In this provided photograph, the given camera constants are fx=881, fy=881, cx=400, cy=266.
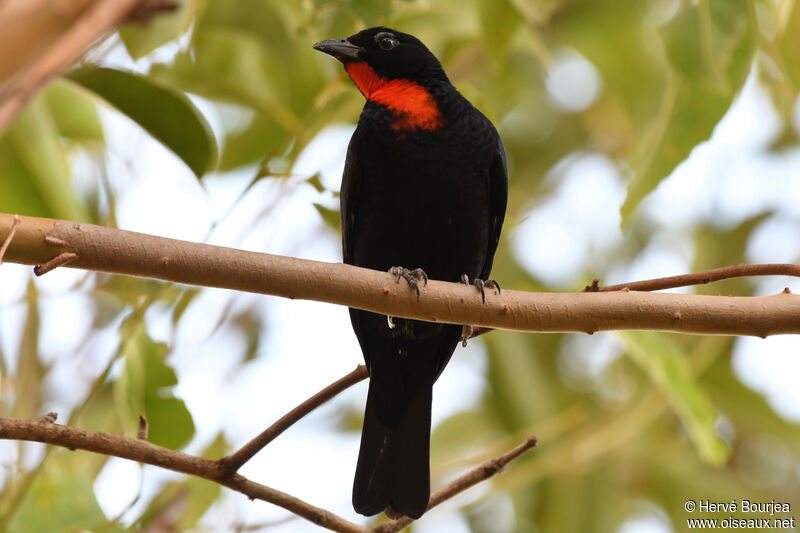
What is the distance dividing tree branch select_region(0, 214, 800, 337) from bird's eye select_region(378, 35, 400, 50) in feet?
5.51

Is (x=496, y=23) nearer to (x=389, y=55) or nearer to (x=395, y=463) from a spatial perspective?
(x=389, y=55)

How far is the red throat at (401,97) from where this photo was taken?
127 inches

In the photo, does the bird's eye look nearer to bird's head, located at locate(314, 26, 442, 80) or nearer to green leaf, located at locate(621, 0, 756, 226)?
bird's head, located at locate(314, 26, 442, 80)

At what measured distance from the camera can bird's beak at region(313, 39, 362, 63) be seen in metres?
3.35

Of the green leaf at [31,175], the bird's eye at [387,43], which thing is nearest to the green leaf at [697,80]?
the bird's eye at [387,43]

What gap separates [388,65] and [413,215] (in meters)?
0.72

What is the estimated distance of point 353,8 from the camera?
287 cm

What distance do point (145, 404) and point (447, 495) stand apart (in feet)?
2.91

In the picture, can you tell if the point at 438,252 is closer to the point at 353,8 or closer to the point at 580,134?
the point at 353,8

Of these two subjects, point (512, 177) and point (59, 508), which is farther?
point (512, 177)

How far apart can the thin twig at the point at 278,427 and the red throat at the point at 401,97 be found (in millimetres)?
1375

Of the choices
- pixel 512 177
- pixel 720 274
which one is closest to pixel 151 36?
pixel 720 274

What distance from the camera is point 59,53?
0.63m

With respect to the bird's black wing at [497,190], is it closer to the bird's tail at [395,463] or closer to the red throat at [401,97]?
the red throat at [401,97]
